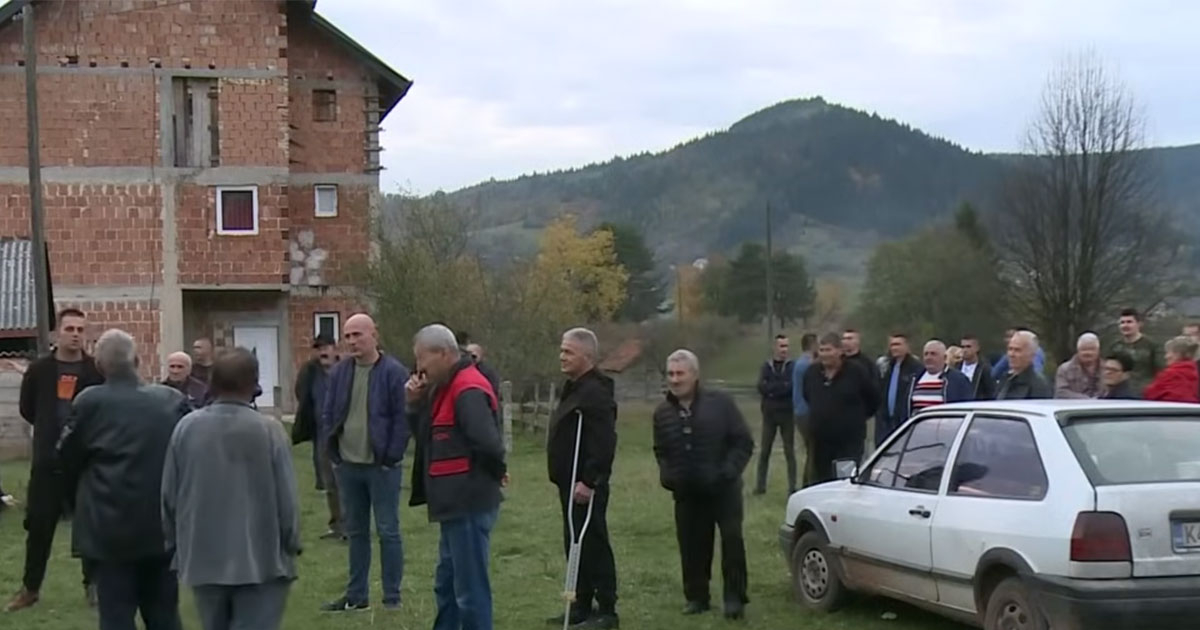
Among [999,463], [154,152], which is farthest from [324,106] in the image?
[999,463]

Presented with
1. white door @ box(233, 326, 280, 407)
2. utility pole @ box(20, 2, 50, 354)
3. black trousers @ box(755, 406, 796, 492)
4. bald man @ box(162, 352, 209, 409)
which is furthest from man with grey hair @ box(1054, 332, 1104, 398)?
white door @ box(233, 326, 280, 407)

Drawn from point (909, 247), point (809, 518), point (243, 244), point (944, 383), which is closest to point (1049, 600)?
point (809, 518)

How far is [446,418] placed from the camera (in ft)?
26.1

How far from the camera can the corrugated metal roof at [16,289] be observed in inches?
971

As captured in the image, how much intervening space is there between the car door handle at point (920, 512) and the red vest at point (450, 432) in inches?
101

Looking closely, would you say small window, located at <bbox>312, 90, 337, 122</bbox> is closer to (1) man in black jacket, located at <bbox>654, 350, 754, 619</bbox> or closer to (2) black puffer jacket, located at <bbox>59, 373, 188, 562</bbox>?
(1) man in black jacket, located at <bbox>654, 350, 754, 619</bbox>

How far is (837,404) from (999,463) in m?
4.50

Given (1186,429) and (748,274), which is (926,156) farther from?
(1186,429)

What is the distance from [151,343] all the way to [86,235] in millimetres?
2926

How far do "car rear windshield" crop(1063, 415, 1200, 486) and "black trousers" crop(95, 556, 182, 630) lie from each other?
4.72 metres

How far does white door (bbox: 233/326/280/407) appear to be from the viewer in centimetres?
3603

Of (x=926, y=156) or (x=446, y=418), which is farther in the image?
(x=926, y=156)

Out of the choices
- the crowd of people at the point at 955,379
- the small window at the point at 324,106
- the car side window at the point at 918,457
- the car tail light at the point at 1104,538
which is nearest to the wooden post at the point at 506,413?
the crowd of people at the point at 955,379

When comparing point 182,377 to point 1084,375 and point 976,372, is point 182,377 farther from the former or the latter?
point 1084,375
